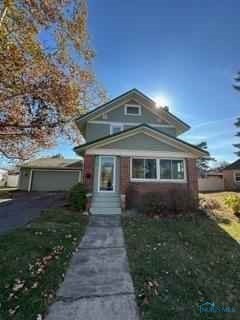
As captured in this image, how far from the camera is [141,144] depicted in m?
12.1

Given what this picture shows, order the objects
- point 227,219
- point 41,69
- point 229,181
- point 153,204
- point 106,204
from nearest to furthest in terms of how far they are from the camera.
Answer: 1. point 227,219
2. point 41,69
3. point 153,204
4. point 106,204
5. point 229,181

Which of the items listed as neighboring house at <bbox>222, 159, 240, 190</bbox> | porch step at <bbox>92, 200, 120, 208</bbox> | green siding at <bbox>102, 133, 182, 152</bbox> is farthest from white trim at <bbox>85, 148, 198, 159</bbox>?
neighboring house at <bbox>222, 159, 240, 190</bbox>

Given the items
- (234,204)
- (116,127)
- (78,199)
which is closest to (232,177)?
(234,204)

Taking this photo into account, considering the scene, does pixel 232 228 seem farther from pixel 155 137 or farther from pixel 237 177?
pixel 237 177

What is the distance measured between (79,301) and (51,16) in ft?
37.6

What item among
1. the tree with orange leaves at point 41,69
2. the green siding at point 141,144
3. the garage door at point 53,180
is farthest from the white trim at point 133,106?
the garage door at point 53,180

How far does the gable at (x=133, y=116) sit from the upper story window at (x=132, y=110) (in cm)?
16

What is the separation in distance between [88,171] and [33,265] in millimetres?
7507

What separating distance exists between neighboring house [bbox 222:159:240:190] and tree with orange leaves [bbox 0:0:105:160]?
76.5 feet

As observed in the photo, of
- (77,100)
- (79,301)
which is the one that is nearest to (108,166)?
(77,100)

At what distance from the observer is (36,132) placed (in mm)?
12742

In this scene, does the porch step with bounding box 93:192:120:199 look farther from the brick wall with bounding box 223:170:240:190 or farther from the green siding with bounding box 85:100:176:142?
the brick wall with bounding box 223:170:240:190

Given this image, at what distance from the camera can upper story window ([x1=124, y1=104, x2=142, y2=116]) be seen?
1630cm

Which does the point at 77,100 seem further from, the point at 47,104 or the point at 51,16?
the point at 51,16
